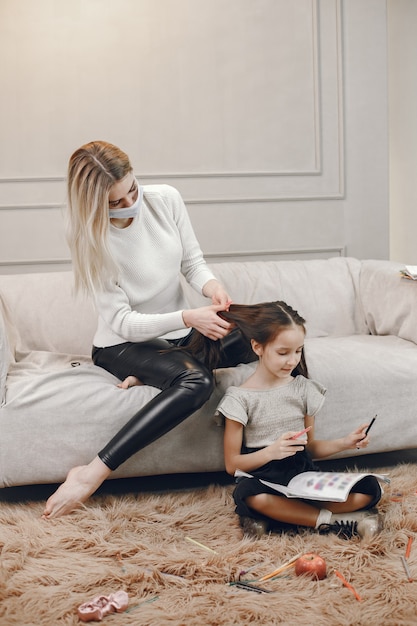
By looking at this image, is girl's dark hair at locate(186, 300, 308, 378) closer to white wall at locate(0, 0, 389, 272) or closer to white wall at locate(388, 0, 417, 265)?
white wall at locate(0, 0, 389, 272)

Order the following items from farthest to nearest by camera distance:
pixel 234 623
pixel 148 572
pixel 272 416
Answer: pixel 272 416 → pixel 148 572 → pixel 234 623

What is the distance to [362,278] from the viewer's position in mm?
2941

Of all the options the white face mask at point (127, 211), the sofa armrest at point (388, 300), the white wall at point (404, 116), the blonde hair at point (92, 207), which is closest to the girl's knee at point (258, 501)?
the blonde hair at point (92, 207)

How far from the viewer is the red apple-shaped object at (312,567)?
1533 mm

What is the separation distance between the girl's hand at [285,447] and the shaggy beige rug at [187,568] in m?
0.20

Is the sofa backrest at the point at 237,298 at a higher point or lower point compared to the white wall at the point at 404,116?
lower

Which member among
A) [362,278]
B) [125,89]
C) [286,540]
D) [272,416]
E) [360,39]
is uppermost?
[360,39]

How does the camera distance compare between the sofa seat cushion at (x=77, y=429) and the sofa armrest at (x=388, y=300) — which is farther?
the sofa armrest at (x=388, y=300)

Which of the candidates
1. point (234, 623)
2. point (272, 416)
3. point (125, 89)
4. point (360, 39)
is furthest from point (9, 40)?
point (234, 623)

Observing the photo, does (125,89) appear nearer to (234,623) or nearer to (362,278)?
(362,278)

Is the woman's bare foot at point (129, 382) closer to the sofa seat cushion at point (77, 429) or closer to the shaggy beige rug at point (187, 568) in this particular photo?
the sofa seat cushion at point (77, 429)

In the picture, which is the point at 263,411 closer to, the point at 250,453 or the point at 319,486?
the point at 250,453

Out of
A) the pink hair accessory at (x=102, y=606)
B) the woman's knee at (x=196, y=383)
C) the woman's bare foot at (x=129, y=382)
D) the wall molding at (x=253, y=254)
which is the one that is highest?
the wall molding at (x=253, y=254)

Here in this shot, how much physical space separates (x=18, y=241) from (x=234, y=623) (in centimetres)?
242
